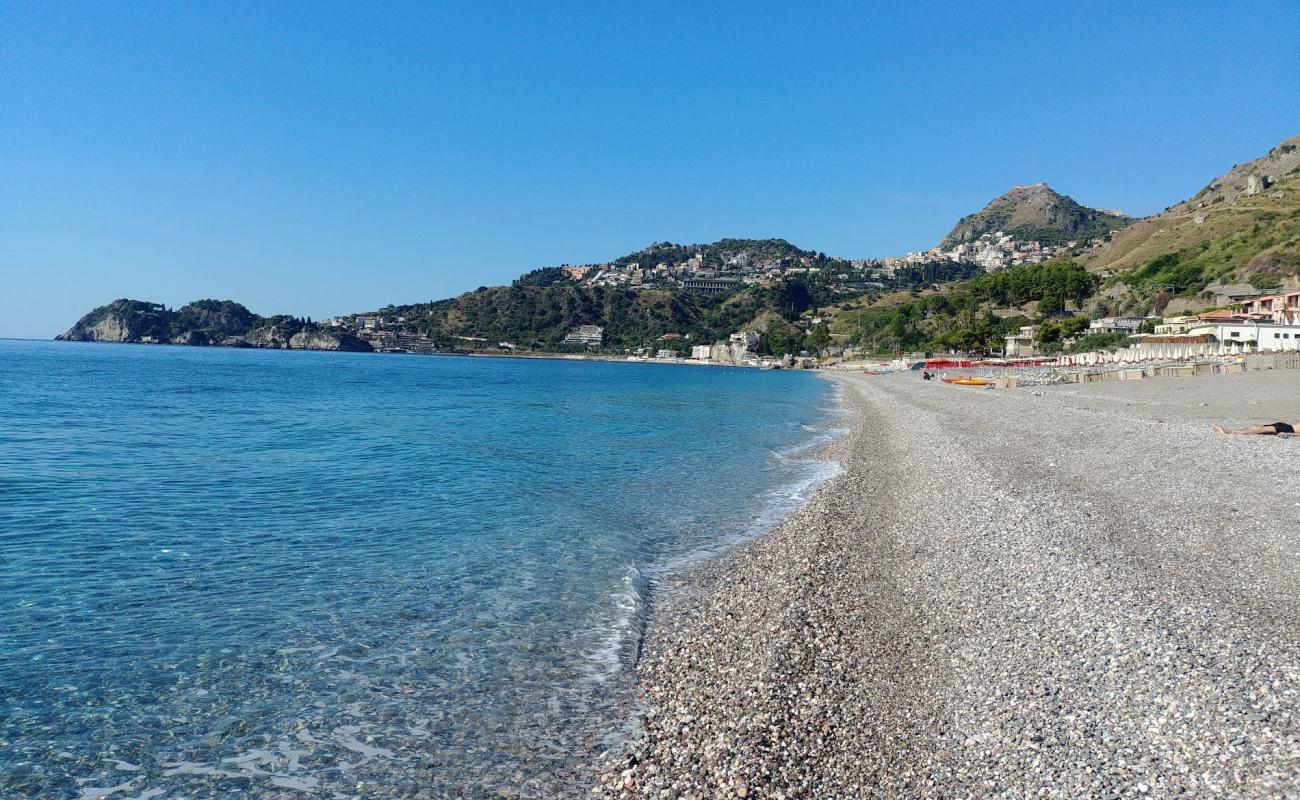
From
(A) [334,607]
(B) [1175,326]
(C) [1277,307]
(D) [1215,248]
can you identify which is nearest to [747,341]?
(D) [1215,248]

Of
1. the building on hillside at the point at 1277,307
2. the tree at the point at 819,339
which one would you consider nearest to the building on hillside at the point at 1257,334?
the building on hillside at the point at 1277,307

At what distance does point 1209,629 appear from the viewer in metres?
6.99

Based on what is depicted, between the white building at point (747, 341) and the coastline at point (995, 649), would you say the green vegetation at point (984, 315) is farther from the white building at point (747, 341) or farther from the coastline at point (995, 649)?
the coastline at point (995, 649)

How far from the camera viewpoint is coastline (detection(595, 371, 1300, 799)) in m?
5.16

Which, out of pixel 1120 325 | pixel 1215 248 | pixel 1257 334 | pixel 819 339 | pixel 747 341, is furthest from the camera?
pixel 747 341

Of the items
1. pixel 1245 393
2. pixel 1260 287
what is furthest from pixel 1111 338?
pixel 1245 393

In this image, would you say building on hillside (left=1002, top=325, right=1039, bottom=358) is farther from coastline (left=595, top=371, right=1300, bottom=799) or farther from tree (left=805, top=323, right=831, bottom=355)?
coastline (left=595, top=371, right=1300, bottom=799)

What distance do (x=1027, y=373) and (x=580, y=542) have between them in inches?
2456

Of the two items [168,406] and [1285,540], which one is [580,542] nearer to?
[1285,540]

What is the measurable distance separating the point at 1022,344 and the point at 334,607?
106m

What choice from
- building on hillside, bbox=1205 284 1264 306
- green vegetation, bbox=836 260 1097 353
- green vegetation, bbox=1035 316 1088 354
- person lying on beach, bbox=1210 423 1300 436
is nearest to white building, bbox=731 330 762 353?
green vegetation, bbox=836 260 1097 353

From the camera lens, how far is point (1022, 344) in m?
100

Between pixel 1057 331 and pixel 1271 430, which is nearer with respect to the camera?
pixel 1271 430

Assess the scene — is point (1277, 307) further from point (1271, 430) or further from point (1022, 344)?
point (1271, 430)
